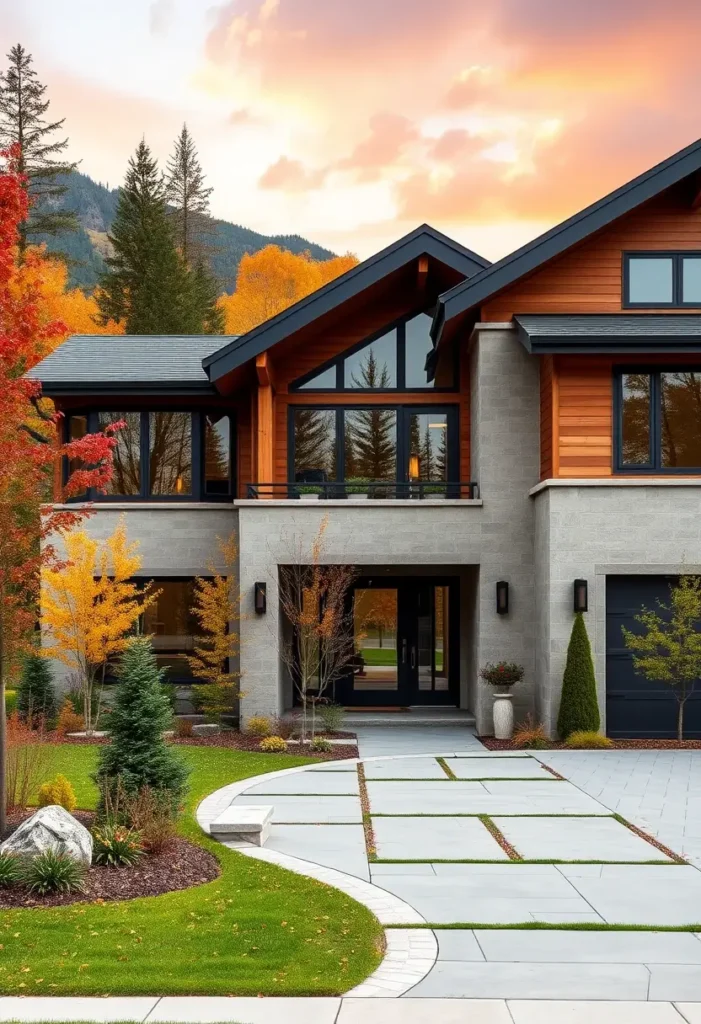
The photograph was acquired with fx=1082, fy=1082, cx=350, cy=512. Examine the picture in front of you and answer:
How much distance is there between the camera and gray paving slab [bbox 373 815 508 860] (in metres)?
10.3

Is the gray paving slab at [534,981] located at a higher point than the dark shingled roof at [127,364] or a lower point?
lower

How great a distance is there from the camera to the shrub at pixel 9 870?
872 cm

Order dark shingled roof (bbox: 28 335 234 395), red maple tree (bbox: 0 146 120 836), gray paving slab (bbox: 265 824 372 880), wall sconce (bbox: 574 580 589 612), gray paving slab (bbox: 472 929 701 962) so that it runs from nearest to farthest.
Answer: gray paving slab (bbox: 472 929 701 962)
gray paving slab (bbox: 265 824 372 880)
red maple tree (bbox: 0 146 120 836)
wall sconce (bbox: 574 580 589 612)
dark shingled roof (bbox: 28 335 234 395)

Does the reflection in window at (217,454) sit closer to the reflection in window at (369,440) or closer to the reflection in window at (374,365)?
the reflection in window at (369,440)

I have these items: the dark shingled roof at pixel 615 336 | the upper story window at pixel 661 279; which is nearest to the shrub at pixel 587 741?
the dark shingled roof at pixel 615 336

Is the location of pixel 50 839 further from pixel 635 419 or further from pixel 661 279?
pixel 661 279

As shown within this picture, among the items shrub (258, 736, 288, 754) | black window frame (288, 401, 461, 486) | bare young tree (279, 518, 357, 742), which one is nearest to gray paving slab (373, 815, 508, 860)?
shrub (258, 736, 288, 754)

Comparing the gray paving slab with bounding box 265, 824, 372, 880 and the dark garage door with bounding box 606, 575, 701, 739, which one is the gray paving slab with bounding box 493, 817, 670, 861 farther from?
the dark garage door with bounding box 606, 575, 701, 739

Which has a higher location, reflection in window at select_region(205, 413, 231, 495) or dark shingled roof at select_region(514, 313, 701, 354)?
dark shingled roof at select_region(514, 313, 701, 354)

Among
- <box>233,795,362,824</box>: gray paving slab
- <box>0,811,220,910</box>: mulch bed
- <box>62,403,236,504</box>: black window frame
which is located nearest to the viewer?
<box>0,811,220,910</box>: mulch bed

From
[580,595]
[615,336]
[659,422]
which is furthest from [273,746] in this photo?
[615,336]

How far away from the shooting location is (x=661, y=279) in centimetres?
1944

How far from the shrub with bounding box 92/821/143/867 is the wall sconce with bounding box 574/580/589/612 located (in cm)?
996

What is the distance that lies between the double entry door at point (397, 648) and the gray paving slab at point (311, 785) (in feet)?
23.3
